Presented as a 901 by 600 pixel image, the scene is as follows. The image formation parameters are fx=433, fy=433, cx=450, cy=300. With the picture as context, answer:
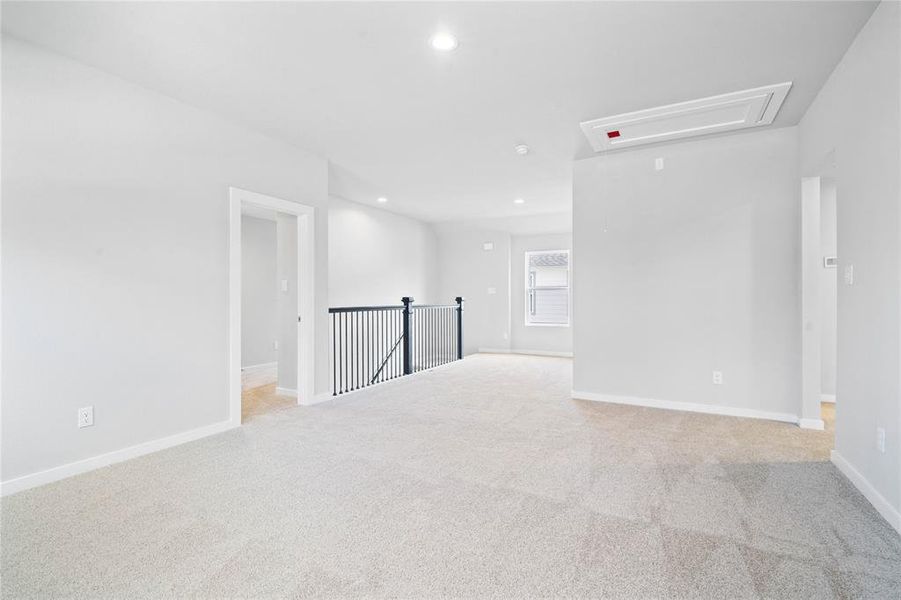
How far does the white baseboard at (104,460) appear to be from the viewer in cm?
239

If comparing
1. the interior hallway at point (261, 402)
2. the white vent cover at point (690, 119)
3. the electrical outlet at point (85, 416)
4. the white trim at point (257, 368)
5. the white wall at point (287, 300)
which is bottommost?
the white trim at point (257, 368)

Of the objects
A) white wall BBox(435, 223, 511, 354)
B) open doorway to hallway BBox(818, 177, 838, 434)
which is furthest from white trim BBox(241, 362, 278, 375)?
open doorway to hallway BBox(818, 177, 838, 434)

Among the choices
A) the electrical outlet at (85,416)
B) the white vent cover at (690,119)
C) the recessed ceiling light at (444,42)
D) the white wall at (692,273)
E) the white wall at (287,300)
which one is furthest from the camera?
the white wall at (287,300)

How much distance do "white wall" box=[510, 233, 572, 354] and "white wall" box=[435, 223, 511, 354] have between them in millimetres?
175

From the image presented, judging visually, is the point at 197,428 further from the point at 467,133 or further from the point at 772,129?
the point at 772,129

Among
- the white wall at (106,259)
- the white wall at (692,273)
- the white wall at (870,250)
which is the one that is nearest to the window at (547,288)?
the white wall at (692,273)

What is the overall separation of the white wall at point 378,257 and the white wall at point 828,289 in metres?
5.72

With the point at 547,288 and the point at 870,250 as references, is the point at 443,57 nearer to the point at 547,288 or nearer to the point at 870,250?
the point at 870,250

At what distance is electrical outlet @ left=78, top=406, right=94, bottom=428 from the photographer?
2.67 metres

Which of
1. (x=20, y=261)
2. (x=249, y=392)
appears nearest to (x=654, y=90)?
(x=20, y=261)

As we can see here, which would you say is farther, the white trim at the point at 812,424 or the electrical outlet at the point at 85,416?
the white trim at the point at 812,424

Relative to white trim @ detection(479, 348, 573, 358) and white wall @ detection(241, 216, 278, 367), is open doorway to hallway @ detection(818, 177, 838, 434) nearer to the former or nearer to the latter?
white trim @ detection(479, 348, 573, 358)

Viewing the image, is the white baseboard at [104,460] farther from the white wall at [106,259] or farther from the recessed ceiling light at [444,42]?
the recessed ceiling light at [444,42]

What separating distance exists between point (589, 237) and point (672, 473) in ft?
8.28
